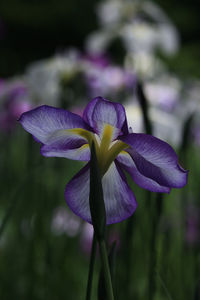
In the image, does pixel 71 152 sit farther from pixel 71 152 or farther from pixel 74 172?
pixel 74 172

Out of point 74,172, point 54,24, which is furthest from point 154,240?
point 54,24

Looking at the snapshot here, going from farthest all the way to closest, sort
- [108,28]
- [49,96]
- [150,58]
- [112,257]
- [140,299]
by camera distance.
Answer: [150,58], [108,28], [49,96], [140,299], [112,257]

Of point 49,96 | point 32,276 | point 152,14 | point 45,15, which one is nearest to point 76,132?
point 32,276

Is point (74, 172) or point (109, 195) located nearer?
point (109, 195)

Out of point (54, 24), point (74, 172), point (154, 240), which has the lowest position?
point (154, 240)

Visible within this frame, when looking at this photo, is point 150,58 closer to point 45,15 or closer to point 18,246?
point 18,246

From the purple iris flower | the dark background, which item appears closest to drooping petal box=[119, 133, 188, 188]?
the purple iris flower

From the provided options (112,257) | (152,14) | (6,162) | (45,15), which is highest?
(45,15)

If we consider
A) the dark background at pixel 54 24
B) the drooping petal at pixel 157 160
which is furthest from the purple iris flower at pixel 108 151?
the dark background at pixel 54 24
